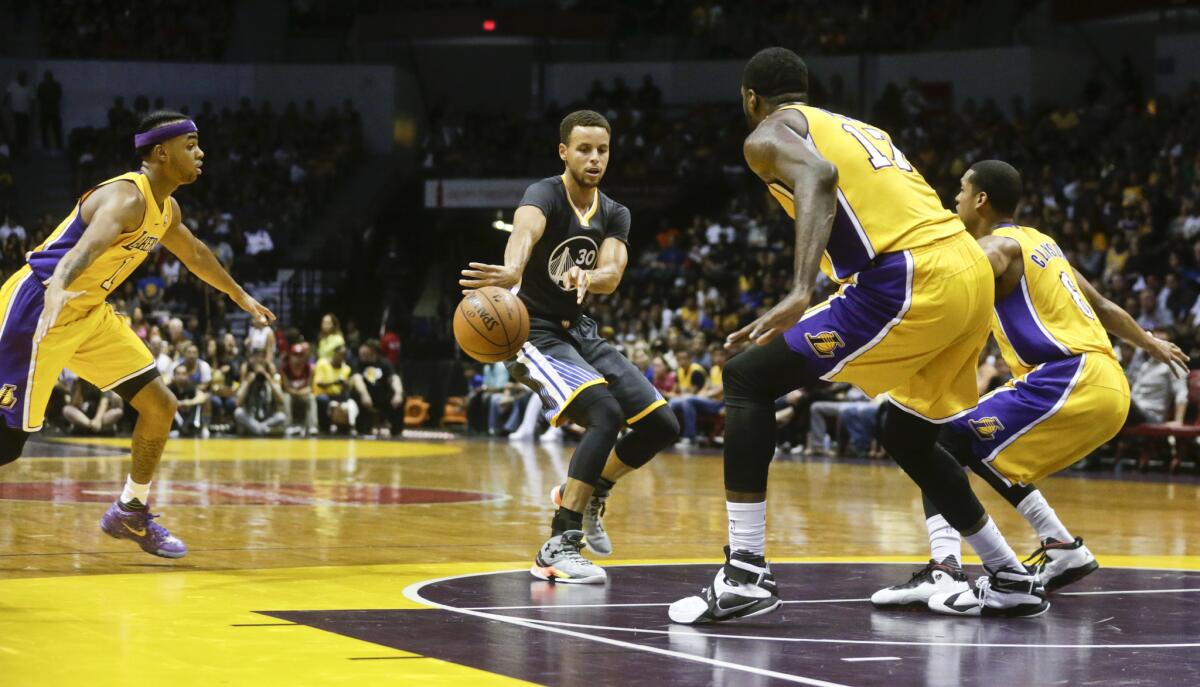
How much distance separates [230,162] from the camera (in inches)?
1113

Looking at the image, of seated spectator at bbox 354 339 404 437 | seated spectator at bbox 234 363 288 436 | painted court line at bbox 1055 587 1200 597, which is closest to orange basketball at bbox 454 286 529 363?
painted court line at bbox 1055 587 1200 597

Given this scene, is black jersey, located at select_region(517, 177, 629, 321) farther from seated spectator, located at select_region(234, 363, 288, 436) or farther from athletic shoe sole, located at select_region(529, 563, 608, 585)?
seated spectator, located at select_region(234, 363, 288, 436)

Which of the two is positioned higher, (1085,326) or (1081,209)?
(1081,209)

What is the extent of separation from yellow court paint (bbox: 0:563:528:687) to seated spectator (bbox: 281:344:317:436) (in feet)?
44.6

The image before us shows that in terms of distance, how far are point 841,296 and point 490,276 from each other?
1.41 meters

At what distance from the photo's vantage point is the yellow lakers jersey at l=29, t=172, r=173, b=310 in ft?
21.1

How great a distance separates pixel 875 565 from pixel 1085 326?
1.50m

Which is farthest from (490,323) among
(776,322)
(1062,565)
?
(1062,565)

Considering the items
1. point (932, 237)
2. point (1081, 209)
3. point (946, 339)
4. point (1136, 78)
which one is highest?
point (1136, 78)

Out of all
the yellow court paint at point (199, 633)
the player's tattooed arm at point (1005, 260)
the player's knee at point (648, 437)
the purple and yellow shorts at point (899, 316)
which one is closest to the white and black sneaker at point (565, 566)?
the yellow court paint at point (199, 633)

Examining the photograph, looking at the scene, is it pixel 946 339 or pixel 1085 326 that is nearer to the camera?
pixel 946 339

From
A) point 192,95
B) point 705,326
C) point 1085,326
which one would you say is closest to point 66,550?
point 1085,326

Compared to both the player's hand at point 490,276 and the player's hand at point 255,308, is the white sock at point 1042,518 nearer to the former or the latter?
the player's hand at point 490,276

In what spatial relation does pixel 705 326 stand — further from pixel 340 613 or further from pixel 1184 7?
pixel 340 613
